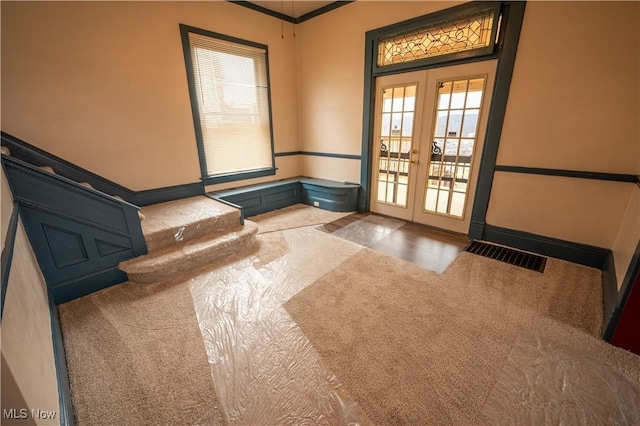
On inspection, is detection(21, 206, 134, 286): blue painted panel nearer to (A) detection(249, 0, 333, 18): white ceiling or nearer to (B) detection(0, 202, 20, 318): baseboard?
(B) detection(0, 202, 20, 318): baseboard

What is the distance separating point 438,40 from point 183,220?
353 cm

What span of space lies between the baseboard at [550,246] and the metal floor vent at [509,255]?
0.09 meters

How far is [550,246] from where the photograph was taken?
2.66 metres

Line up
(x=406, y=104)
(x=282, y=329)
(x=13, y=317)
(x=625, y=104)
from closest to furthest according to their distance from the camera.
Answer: (x=13, y=317), (x=282, y=329), (x=625, y=104), (x=406, y=104)

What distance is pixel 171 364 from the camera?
1.56 m

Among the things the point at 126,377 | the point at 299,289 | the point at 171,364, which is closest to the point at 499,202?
the point at 299,289

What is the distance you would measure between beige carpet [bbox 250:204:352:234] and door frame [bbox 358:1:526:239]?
143 cm

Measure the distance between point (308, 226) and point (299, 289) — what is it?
57.3 inches

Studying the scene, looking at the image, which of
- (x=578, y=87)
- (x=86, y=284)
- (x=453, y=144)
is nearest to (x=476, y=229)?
(x=453, y=144)

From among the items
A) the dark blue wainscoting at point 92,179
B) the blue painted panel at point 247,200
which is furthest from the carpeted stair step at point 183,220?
the blue painted panel at point 247,200

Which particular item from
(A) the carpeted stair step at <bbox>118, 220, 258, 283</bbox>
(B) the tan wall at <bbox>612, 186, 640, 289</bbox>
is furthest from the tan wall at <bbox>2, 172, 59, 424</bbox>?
(B) the tan wall at <bbox>612, 186, 640, 289</bbox>

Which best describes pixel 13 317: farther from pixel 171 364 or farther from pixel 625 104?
pixel 625 104

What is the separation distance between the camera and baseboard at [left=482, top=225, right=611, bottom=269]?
244 centimetres

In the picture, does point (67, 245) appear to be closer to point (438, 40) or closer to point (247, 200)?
point (247, 200)
